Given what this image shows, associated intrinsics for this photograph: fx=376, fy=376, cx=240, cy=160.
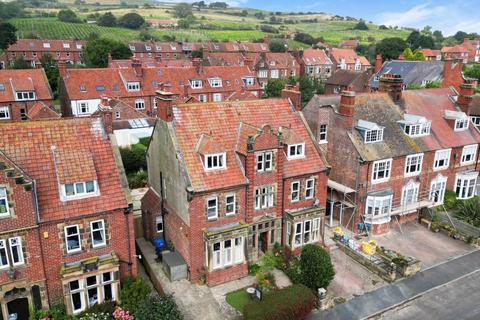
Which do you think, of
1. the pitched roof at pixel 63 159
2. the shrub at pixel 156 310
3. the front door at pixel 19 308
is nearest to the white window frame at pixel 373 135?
the pitched roof at pixel 63 159

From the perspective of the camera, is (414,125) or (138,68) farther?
(138,68)

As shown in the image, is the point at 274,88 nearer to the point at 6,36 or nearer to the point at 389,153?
the point at 389,153

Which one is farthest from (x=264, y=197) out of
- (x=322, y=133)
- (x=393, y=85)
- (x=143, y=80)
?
(x=143, y=80)

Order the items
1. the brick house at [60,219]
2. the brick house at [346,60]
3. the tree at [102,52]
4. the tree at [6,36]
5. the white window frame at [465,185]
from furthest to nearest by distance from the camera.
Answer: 1. the brick house at [346,60]
2. the tree at [6,36]
3. the tree at [102,52]
4. the white window frame at [465,185]
5. the brick house at [60,219]

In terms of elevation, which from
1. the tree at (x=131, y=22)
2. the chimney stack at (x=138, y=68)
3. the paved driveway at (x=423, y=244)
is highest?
the tree at (x=131, y=22)

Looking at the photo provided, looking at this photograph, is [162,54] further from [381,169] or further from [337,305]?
[337,305]

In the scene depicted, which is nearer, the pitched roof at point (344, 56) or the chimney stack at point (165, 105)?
the chimney stack at point (165, 105)

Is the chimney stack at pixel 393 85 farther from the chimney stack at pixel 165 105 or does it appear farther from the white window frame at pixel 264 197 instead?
the chimney stack at pixel 165 105

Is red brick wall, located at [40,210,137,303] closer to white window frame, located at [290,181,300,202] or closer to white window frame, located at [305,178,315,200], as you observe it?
white window frame, located at [290,181,300,202]
